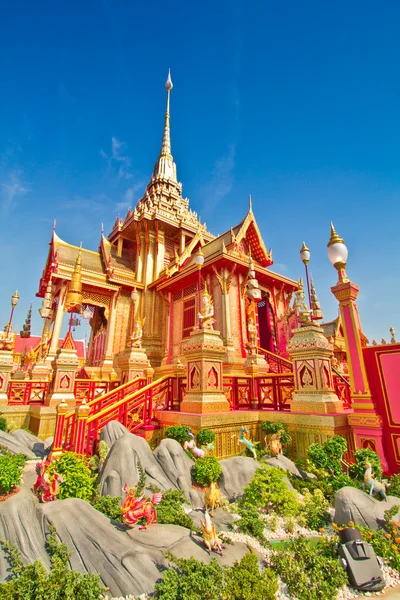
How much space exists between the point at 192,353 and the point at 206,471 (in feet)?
9.91

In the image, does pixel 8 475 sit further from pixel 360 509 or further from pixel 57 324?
pixel 57 324

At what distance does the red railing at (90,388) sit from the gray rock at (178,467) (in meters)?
6.76

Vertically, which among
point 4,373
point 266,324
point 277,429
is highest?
point 266,324

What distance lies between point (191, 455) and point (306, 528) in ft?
7.80

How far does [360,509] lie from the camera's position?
4.02 m

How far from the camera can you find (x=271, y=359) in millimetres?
14586

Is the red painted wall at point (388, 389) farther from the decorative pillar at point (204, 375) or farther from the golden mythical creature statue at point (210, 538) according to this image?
the golden mythical creature statue at point (210, 538)

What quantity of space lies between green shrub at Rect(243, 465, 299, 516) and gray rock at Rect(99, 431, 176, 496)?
1.42m

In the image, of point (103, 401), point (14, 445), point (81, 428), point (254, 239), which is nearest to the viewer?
point (81, 428)

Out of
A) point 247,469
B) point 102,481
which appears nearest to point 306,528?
point 247,469

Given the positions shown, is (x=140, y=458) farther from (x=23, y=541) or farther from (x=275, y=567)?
(x=275, y=567)

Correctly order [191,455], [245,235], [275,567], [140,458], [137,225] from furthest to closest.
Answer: [137,225], [245,235], [191,455], [140,458], [275,567]

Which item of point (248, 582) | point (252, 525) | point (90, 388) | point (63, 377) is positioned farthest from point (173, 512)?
point (90, 388)

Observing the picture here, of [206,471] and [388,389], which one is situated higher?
[388,389]
